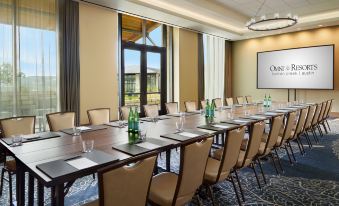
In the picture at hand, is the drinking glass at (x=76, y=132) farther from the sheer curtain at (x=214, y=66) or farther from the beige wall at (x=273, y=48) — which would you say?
the beige wall at (x=273, y=48)

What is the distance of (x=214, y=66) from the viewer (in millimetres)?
10227

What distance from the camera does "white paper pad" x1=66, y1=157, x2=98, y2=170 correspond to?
1.76 m

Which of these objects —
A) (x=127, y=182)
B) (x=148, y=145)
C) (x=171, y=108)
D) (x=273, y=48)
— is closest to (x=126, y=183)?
(x=127, y=182)

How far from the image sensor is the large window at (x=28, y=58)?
15.6ft

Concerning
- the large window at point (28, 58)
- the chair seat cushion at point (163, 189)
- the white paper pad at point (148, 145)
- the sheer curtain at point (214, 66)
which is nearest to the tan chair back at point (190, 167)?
the chair seat cushion at point (163, 189)

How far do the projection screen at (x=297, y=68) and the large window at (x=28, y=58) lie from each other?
7991 millimetres

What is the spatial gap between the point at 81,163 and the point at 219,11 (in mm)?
7072

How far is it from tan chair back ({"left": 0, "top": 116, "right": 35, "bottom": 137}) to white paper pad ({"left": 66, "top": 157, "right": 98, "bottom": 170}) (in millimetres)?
1745

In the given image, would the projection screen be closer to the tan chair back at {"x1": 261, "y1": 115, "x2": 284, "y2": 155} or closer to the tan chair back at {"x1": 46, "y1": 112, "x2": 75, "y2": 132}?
the tan chair back at {"x1": 261, "y1": 115, "x2": 284, "y2": 155}

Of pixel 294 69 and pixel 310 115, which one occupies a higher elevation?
pixel 294 69

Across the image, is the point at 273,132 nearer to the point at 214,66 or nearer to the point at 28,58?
the point at 28,58

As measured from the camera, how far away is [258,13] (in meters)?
8.46

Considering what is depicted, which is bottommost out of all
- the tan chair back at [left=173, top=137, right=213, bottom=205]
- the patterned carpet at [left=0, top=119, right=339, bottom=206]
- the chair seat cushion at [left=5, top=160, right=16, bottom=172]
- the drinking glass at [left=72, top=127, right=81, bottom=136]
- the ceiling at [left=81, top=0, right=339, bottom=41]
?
the patterned carpet at [left=0, top=119, right=339, bottom=206]

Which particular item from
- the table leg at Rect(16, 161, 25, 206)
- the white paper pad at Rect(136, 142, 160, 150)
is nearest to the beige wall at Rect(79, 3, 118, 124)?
the table leg at Rect(16, 161, 25, 206)
